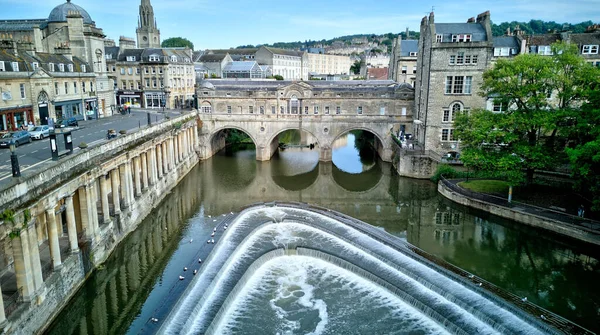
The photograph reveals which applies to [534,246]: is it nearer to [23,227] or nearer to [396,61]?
[23,227]

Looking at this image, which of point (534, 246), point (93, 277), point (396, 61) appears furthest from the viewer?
point (396, 61)

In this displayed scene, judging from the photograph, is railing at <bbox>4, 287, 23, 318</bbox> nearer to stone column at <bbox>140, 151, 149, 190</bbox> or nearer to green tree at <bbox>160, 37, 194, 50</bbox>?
stone column at <bbox>140, 151, 149, 190</bbox>

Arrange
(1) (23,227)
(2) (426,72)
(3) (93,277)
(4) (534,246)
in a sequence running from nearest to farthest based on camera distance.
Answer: (1) (23,227) → (3) (93,277) → (4) (534,246) → (2) (426,72)

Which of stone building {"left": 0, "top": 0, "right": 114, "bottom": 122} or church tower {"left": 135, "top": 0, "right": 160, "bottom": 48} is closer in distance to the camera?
stone building {"left": 0, "top": 0, "right": 114, "bottom": 122}

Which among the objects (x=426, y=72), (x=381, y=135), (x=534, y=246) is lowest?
(x=534, y=246)

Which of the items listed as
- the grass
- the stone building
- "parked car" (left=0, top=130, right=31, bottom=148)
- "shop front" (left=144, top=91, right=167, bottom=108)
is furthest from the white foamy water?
"shop front" (left=144, top=91, right=167, bottom=108)

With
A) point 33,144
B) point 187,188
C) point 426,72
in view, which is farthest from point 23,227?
point 426,72

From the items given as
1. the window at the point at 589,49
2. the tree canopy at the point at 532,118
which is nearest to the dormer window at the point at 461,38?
the tree canopy at the point at 532,118
